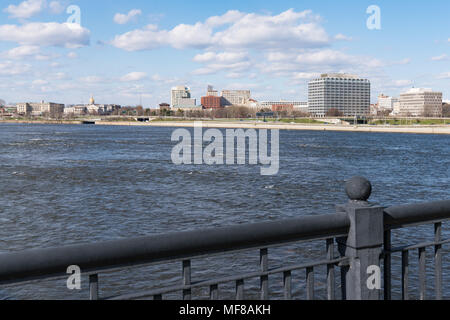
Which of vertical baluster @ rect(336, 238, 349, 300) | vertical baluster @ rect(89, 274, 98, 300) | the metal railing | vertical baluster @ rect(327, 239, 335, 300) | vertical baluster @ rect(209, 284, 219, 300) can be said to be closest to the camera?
the metal railing

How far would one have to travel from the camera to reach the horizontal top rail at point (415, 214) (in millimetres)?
3770

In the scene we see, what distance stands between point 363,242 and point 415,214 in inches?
22.5

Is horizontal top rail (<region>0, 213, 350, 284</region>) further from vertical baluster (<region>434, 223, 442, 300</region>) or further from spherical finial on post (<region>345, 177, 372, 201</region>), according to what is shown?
vertical baluster (<region>434, 223, 442, 300</region>)

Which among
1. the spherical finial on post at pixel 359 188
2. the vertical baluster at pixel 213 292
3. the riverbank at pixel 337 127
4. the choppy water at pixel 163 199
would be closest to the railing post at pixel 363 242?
the spherical finial on post at pixel 359 188

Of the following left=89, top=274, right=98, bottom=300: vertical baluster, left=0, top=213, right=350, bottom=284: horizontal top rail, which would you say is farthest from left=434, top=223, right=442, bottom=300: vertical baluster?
left=89, top=274, right=98, bottom=300: vertical baluster

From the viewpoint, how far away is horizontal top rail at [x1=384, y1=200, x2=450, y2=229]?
3.77m

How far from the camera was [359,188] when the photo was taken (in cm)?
354

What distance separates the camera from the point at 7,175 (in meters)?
35.0

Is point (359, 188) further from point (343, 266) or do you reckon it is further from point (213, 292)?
point (213, 292)

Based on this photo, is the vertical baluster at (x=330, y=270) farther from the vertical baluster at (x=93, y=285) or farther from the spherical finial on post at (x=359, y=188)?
the vertical baluster at (x=93, y=285)

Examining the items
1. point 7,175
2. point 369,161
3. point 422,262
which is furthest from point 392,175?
point 422,262

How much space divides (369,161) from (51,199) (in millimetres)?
36628
